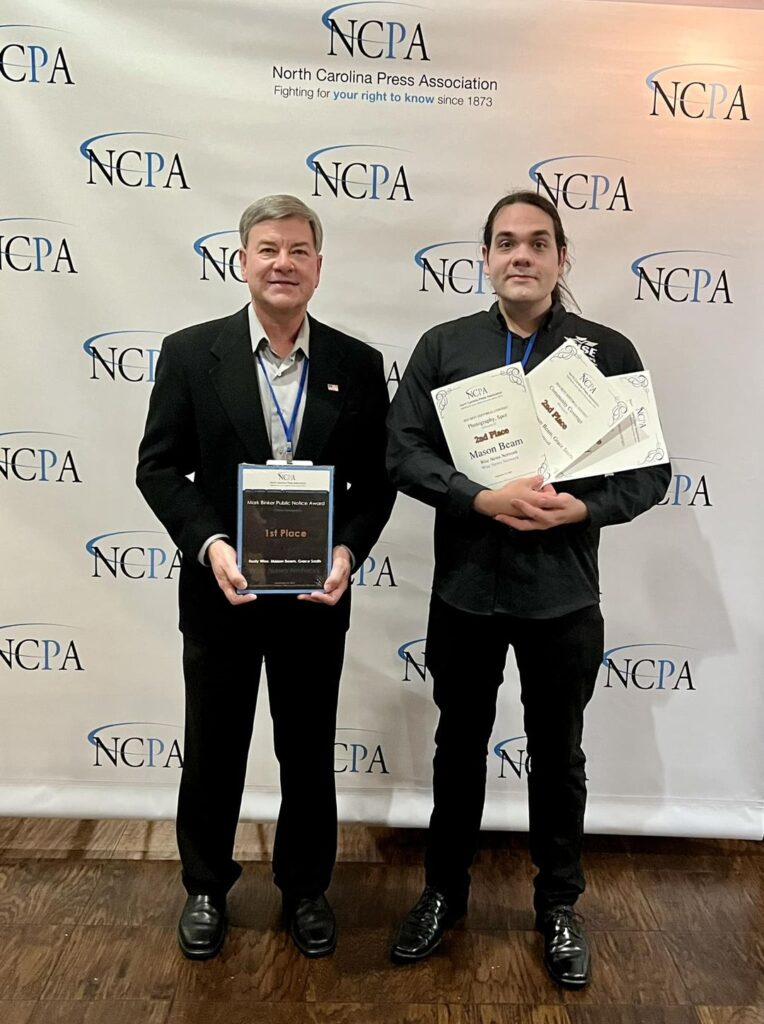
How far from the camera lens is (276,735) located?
201 centimetres

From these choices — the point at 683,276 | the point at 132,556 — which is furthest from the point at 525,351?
the point at 132,556

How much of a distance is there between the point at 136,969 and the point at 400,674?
39.2 inches

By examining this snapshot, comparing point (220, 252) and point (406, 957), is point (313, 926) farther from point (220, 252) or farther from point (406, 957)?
point (220, 252)

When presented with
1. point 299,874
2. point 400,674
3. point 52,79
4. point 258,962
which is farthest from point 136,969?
point 52,79

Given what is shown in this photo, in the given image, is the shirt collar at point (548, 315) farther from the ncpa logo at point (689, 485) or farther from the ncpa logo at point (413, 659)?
the ncpa logo at point (413, 659)

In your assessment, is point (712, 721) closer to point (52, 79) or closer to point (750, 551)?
point (750, 551)

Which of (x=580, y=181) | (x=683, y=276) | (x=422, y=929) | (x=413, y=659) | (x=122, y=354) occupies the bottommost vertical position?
(x=422, y=929)

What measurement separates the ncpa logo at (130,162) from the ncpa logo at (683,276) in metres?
1.22

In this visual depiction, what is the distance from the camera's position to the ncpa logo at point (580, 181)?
2.28m

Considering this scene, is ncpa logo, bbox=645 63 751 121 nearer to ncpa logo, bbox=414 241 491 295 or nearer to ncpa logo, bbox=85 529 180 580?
ncpa logo, bbox=414 241 491 295

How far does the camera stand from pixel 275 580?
5.76ft

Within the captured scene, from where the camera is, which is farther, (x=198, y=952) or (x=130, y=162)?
(x=130, y=162)

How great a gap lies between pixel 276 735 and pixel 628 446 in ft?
3.31

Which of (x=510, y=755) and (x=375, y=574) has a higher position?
(x=375, y=574)
